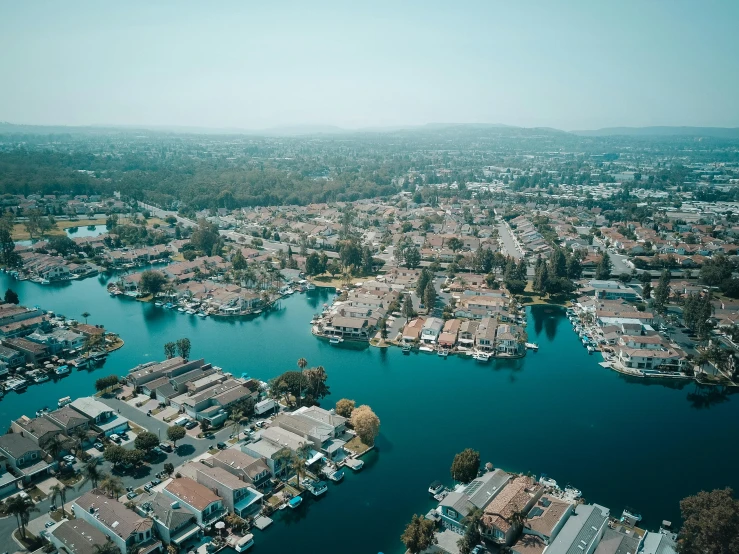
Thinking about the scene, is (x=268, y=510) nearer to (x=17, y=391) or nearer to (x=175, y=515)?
(x=175, y=515)

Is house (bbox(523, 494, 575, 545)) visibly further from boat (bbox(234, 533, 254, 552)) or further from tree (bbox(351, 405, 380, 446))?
boat (bbox(234, 533, 254, 552))

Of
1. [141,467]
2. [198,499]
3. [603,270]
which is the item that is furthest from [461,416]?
[603,270]

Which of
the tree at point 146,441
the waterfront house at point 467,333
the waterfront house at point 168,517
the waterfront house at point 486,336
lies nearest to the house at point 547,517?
the waterfront house at point 168,517

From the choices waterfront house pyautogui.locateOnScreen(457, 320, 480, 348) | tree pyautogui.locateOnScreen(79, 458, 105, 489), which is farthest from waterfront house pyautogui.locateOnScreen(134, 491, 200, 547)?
waterfront house pyautogui.locateOnScreen(457, 320, 480, 348)

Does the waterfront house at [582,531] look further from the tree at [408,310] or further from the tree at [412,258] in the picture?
the tree at [412,258]

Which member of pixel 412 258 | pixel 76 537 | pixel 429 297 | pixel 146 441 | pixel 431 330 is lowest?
pixel 431 330

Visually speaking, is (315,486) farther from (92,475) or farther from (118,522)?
(92,475)
